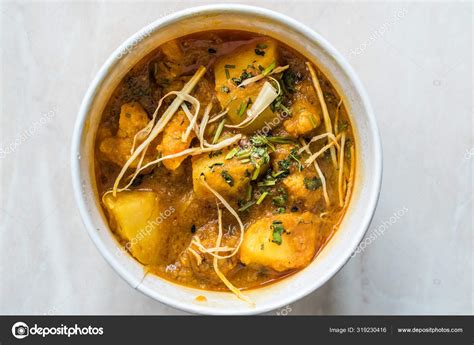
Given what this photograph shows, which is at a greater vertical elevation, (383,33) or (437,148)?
(383,33)

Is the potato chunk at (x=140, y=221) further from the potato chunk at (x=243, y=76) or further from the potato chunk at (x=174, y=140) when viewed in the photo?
the potato chunk at (x=243, y=76)

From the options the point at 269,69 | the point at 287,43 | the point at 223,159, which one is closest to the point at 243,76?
the point at 269,69

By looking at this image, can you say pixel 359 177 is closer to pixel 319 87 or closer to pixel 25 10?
pixel 319 87

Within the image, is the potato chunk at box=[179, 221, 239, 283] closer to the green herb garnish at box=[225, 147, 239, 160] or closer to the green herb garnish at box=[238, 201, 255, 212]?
the green herb garnish at box=[238, 201, 255, 212]

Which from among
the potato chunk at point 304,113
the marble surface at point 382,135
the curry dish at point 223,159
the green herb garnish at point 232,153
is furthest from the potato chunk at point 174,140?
the marble surface at point 382,135

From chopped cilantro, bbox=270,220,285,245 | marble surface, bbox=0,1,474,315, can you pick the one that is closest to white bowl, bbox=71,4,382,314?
chopped cilantro, bbox=270,220,285,245

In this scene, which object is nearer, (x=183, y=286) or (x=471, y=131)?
(x=183, y=286)
